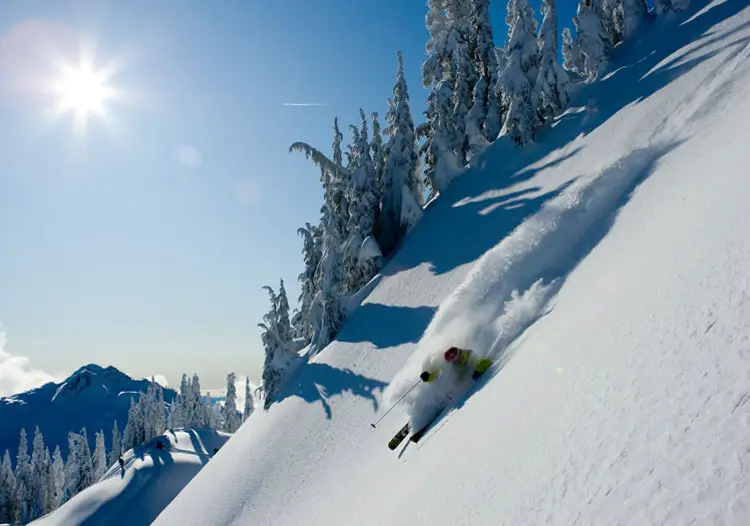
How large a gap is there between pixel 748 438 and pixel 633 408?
168 cm

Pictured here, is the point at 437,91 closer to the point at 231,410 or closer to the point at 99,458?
the point at 231,410

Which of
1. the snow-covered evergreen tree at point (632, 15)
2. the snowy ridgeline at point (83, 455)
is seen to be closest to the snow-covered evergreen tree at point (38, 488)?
the snowy ridgeline at point (83, 455)

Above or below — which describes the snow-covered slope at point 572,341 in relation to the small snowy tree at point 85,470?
below

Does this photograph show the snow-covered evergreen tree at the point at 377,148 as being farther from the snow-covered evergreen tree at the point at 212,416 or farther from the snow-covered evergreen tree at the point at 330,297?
the snow-covered evergreen tree at the point at 212,416

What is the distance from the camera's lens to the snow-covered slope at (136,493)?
133ft

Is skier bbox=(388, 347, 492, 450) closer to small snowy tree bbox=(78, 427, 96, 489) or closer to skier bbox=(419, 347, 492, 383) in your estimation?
skier bbox=(419, 347, 492, 383)

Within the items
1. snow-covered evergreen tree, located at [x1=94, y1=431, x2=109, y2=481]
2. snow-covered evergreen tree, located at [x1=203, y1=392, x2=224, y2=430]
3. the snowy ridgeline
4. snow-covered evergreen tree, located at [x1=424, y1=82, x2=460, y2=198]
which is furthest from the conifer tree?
snow-covered evergreen tree, located at [x1=94, y1=431, x2=109, y2=481]

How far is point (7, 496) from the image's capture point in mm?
70812

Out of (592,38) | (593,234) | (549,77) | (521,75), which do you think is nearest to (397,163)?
(521,75)

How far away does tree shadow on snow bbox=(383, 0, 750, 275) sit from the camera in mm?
22391

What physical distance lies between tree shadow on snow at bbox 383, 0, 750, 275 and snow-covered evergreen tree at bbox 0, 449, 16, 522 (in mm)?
78985

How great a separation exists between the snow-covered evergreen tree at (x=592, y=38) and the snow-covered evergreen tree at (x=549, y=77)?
2795 mm

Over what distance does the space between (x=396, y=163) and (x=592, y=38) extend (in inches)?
597

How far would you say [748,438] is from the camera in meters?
3.96
